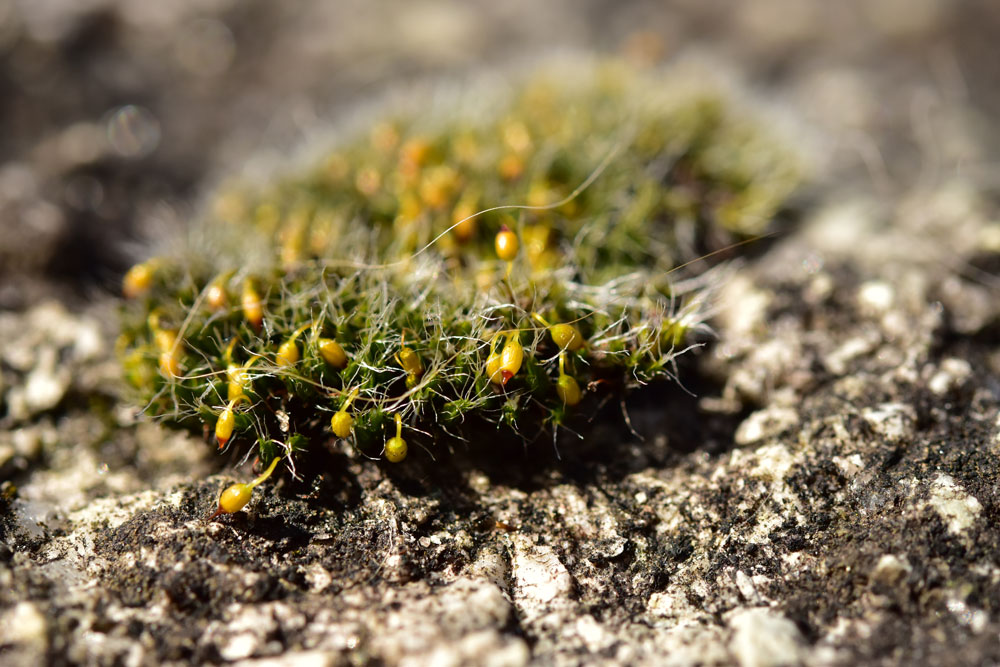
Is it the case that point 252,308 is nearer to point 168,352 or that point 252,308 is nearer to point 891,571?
point 168,352

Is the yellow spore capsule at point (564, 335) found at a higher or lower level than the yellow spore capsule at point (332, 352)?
lower

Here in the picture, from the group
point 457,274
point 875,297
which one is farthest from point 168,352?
point 875,297

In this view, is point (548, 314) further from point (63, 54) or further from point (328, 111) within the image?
point (63, 54)

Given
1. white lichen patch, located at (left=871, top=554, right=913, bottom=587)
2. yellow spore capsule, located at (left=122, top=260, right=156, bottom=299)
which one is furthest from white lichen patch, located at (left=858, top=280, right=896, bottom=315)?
yellow spore capsule, located at (left=122, top=260, right=156, bottom=299)

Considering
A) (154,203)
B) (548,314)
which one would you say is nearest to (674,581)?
(548,314)

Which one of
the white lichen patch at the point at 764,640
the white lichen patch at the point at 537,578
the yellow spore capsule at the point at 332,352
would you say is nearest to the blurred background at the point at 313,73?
the yellow spore capsule at the point at 332,352

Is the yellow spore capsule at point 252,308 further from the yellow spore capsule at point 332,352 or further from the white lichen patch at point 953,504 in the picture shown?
the white lichen patch at point 953,504
